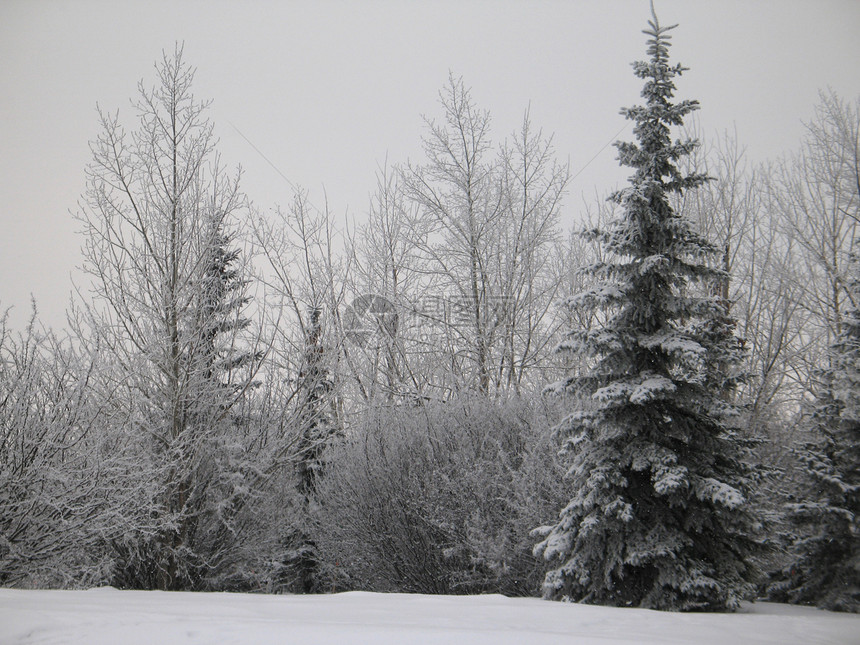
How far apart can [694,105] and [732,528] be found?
511 centimetres

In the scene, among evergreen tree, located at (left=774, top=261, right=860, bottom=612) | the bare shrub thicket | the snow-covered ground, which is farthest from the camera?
the bare shrub thicket

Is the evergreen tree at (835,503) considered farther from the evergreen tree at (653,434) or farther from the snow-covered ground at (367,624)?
the snow-covered ground at (367,624)

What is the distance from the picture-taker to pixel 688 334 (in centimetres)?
783

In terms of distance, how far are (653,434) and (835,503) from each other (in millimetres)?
3392

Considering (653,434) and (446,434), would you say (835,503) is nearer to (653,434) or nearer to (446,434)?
(653,434)

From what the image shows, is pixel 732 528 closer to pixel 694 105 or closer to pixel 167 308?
pixel 694 105

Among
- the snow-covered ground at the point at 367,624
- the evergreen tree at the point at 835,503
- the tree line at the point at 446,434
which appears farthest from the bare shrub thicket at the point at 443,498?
the snow-covered ground at the point at 367,624

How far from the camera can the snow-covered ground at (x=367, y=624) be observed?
365 cm

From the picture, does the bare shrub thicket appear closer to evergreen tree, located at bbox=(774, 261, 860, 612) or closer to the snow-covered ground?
evergreen tree, located at bbox=(774, 261, 860, 612)

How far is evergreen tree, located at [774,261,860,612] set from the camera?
8.36 meters

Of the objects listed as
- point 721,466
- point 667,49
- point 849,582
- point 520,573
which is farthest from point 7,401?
point 849,582

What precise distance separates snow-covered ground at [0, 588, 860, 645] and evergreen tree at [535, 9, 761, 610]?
118cm

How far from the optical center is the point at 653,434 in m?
7.34

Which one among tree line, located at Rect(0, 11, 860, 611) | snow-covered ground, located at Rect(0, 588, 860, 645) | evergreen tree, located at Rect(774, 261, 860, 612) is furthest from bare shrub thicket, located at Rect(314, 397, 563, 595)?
snow-covered ground, located at Rect(0, 588, 860, 645)
